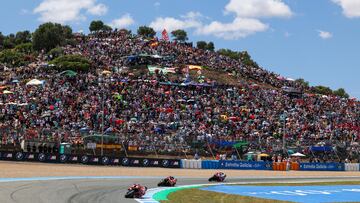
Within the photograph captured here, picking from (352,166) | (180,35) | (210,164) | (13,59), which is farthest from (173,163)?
(180,35)

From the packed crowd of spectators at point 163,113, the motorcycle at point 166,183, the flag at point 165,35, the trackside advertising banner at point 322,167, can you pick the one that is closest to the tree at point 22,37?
the flag at point 165,35

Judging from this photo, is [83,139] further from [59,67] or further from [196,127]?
[59,67]

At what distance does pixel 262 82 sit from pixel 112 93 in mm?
44502

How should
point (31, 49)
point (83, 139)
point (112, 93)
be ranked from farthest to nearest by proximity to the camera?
point (31, 49) → point (112, 93) → point (83, 139)

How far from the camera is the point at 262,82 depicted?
9862cm

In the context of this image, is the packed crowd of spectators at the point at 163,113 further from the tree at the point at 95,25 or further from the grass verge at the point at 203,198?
the tree at the point at 95,25

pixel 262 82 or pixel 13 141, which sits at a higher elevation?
pixel 262 82

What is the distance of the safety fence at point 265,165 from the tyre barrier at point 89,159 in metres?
1.86

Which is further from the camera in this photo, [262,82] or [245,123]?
[262,82]

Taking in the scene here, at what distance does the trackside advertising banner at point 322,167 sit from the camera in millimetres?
53766

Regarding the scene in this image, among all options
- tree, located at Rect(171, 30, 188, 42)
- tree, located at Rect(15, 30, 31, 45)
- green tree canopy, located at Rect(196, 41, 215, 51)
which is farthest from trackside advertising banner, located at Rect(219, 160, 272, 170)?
tree, located at Rect(171, 30, 188, 42)

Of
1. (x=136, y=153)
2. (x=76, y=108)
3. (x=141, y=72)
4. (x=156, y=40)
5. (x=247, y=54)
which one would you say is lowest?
(x=136, y=153)

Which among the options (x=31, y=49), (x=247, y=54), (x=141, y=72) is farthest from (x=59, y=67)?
(x=247, y=54)

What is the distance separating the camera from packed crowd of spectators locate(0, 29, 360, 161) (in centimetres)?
4831
